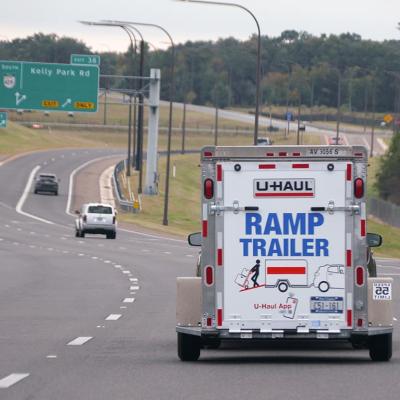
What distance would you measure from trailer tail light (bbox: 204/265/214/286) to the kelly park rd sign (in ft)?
190

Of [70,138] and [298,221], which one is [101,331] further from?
[70,138]

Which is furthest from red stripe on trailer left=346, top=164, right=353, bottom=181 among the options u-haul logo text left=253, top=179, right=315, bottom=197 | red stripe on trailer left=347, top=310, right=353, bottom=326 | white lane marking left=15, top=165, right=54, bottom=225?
white lane marking left=15, top=165, right=54, bottom=225

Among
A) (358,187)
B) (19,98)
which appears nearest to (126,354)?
(358,187)

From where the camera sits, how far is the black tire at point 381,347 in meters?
15.1

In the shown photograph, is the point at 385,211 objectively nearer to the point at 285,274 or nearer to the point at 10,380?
the point at 285,274

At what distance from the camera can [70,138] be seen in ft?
530

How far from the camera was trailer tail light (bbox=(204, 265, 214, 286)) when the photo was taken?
15.1 m

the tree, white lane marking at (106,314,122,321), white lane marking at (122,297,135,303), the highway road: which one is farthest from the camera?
the tree

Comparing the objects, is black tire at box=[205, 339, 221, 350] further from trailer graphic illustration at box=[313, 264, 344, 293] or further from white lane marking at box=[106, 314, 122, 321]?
white lane marking at box=[106, 314, 122, 321]

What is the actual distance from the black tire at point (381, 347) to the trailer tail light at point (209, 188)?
7.56 ft

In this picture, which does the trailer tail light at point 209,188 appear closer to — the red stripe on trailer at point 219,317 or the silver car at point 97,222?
the red stripe on trailer at point 219,317

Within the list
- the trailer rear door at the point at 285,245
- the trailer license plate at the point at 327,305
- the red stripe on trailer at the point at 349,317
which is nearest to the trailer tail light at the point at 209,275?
the trailer rear door at the point at 285,245

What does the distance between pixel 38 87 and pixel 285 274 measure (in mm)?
59118

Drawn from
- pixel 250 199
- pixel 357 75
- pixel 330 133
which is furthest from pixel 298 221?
pixel 357 75
